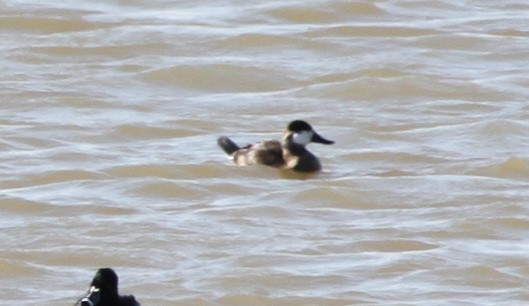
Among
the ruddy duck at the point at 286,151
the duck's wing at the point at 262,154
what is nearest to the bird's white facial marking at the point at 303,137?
the ruddy duck at the point at 286,151

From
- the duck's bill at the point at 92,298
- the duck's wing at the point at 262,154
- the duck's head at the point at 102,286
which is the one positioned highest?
the duck's wing at the point at 262,154

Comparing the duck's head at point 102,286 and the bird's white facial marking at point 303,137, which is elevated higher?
the bird's white facial marking at point 303,137

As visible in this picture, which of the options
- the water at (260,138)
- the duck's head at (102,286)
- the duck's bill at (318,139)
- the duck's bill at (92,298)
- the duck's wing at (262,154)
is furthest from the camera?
the duck's bill at (318,139)

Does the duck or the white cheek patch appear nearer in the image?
the duck

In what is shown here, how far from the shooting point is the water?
10.1m

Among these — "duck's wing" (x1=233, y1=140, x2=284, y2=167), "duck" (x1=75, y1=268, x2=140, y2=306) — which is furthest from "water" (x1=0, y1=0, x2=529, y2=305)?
"duck" (x1=75, y1=268, x2=140, y2=306)

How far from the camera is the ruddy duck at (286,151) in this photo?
41.9 ft

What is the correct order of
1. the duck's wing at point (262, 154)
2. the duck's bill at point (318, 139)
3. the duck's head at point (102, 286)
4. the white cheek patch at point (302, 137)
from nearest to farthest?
the duck's head at point (102, 286) < the duck's wing at point (262, 154) < the white cheek patch at point (302, 137) < the duck's bill at point (318, 139)

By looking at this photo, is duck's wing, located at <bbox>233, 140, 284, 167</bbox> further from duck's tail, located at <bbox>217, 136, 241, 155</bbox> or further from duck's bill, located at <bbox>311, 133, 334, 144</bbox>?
duck's bill, located at <bbox>311, 133, 334, 144</bbox>

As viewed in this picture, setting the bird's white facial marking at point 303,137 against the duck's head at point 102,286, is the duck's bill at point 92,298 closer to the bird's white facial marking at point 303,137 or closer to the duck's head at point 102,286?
the duck's head at point 102,286

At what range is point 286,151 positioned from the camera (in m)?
13.0

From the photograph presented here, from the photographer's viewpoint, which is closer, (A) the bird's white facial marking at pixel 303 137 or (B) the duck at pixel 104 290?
(B) the duck at pixel 104 290

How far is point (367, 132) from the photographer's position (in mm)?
13664

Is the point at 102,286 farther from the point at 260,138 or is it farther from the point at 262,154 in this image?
the point at 260,138
